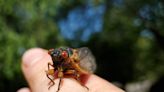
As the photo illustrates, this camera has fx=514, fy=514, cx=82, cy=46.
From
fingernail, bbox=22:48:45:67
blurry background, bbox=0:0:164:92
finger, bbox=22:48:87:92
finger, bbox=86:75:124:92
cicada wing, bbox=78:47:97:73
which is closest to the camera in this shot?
finger, bbox=22:48:87:92

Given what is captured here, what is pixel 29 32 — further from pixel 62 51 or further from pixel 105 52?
pixel 62 51

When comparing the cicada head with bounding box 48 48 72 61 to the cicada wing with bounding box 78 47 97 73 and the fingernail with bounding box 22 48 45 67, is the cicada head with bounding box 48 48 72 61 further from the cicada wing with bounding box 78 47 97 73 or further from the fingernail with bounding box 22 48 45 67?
the fingernail with bounding box 22 48 45 67

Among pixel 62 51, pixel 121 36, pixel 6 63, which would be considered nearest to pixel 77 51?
pixel 62 51

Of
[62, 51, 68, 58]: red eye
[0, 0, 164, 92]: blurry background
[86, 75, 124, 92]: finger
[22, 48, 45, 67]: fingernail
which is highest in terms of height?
[62, 51, 68, 58]: red eye

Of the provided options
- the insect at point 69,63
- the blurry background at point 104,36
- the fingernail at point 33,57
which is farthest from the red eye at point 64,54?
the blurry background at point 104,36

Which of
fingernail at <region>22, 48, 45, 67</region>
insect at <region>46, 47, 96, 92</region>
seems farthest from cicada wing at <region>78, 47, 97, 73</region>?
fingernail at <region>22, 48, 45, 67</region>

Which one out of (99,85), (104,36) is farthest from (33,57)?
(104,36)

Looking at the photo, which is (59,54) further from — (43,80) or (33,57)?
(33,57)
